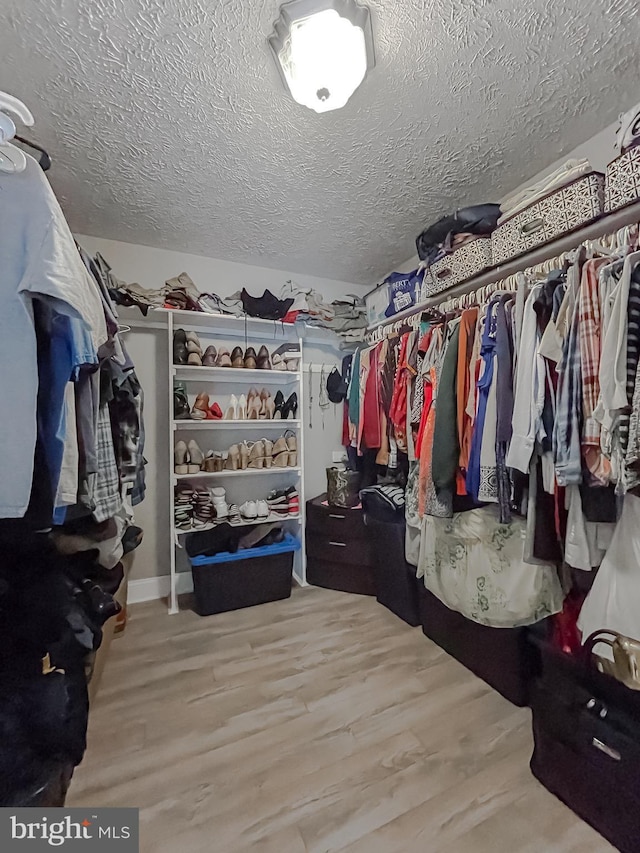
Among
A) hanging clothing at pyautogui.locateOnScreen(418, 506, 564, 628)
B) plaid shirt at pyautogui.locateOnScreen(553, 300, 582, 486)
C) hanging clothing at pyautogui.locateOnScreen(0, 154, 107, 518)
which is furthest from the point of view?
hanging clothing at pyautogui.locateOnScreen(418, 506, 564, 628)

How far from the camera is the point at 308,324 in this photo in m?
2.65

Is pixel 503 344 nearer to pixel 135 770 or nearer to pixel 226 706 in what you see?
pixel 226 706

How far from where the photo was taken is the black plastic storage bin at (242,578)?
2180 millimetres

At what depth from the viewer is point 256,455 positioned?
2494 millimetres

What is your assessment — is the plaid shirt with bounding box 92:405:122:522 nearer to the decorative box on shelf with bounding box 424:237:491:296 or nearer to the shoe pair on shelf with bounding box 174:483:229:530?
the shoe pair on shelf with bounding box 174:483:229:530

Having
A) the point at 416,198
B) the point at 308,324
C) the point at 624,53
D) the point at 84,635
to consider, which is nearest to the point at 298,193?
the point at 416,198

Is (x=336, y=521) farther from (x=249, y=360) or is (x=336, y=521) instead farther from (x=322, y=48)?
(x=322, y=48)

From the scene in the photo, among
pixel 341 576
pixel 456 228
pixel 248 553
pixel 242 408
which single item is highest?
pixel 456 228

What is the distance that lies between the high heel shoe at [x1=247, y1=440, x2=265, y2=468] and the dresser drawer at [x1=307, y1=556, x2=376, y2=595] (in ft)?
2.45

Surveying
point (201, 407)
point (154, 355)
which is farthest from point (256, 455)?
point (154, 355)

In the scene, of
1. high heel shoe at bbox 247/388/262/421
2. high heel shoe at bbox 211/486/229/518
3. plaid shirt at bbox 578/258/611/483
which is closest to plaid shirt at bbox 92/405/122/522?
high heel shoe at bbox 211/486/229/518

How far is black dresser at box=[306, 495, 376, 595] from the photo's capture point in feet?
7.79

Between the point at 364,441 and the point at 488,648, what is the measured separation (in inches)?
48.0
